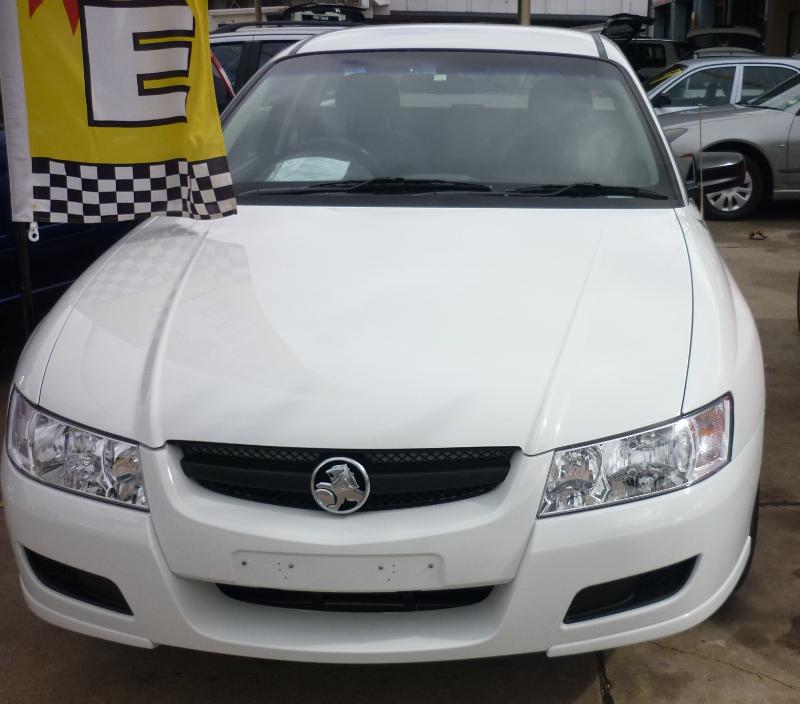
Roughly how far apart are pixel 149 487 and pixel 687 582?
1105 mm

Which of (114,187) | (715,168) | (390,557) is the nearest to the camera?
(390,557)

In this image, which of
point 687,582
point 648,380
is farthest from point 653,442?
point 687,582

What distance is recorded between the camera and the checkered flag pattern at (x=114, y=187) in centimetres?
293

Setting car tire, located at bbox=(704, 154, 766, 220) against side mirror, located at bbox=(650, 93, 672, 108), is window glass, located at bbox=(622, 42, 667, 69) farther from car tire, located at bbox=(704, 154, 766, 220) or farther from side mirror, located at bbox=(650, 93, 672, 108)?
car tire, located at bbox=(704, 154, 766, 220)

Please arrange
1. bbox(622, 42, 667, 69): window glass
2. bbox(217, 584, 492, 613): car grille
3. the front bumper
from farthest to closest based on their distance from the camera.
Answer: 1. bbox(622, 42, 667, 69): window glass
2. bbox(217, 584, 492, 613): car grille
3. the front bumper

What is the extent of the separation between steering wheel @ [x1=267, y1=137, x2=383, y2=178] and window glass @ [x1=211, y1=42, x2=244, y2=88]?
442 cm

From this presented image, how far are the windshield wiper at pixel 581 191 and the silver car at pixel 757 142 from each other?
18.5 ft

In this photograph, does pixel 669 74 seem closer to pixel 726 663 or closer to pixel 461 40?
pixel 461 40

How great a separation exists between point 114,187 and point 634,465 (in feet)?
5.74

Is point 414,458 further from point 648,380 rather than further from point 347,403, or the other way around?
point 648,380

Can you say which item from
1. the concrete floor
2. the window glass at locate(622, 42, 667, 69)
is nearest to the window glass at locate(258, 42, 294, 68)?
the concrete floor

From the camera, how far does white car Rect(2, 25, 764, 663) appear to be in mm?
1929

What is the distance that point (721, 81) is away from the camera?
381 inches

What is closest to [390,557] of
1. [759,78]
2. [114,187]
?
[114,187]
